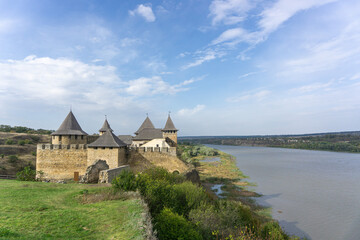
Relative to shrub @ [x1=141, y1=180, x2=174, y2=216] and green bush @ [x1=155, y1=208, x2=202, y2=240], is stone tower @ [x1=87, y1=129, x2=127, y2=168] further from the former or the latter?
green bush @ [x1=155, y1=208, x2=202, y2=240]

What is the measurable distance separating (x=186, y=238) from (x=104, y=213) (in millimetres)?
2000

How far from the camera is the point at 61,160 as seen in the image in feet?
45.4

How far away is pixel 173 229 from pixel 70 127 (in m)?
12.6

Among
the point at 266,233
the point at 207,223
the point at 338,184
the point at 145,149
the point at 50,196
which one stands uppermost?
the point at 145,149

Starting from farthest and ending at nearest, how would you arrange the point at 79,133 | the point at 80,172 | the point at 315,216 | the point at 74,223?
1. the point at 79,133
2. the point at 80,172
3. the point at 315,216
4. the point at 74,223

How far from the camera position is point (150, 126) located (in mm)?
25375

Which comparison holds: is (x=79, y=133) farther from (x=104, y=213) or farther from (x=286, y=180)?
(x=286, y=180)

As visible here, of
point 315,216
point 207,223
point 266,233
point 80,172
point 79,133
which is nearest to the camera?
point 207,223

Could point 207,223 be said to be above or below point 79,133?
below

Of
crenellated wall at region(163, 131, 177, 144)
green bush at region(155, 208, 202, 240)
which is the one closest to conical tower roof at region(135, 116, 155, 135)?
crenellated wall at region(163, 131, 177, 144)

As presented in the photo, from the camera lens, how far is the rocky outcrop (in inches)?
440

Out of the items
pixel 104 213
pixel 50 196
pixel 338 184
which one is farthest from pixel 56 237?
pixel 338 184

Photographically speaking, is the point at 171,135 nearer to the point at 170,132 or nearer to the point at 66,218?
the point at 170,132

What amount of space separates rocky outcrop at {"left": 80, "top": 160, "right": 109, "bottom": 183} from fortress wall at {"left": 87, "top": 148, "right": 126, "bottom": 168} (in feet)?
1.38
